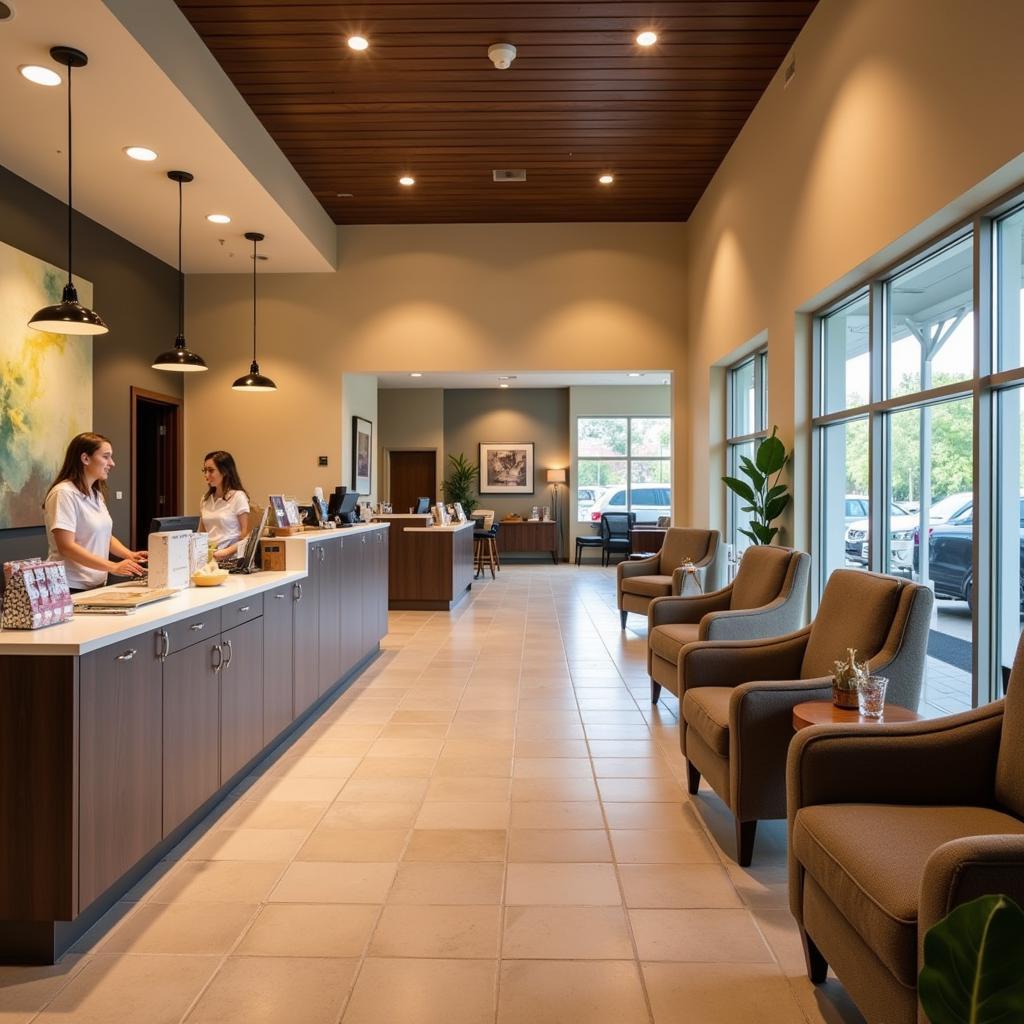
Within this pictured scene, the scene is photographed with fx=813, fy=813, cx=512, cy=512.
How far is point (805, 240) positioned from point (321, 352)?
5.43 meters

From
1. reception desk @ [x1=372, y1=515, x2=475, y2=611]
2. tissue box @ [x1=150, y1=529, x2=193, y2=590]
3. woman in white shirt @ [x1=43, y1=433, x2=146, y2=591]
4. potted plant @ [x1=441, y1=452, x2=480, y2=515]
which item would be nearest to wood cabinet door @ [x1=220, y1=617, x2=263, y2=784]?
tissue box @ [x1=150, y1=529, x2=193, y2=590]

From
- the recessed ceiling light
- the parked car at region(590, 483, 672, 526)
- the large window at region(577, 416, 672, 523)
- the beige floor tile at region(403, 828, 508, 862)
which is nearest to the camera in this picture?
the beige floor tile at region(403, 828, 508, 862)

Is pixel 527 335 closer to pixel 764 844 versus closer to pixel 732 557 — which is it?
pixel 732 557

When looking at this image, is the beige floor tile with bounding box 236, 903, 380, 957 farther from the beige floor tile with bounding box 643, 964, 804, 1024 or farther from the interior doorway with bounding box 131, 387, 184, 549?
the interior doorway with bounding box 131, 387, 184, 549

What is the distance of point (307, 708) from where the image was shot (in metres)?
4.37

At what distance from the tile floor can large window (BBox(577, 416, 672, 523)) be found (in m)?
10.8

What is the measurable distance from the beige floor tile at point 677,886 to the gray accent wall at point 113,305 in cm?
489

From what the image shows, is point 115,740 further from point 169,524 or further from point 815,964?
point 815,964

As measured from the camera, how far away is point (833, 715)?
250cm

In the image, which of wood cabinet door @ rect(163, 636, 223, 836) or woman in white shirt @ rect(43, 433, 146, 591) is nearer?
wood cabinet door @ rect(163, 636, 223, 836)

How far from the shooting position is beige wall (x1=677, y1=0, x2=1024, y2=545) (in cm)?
317

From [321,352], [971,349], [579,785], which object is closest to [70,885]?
[579,785]

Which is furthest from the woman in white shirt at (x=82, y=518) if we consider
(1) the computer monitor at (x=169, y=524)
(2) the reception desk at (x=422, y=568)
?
(2) the reception desk at (x=422, y=568)

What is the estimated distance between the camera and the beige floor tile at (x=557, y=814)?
312 centimetres
